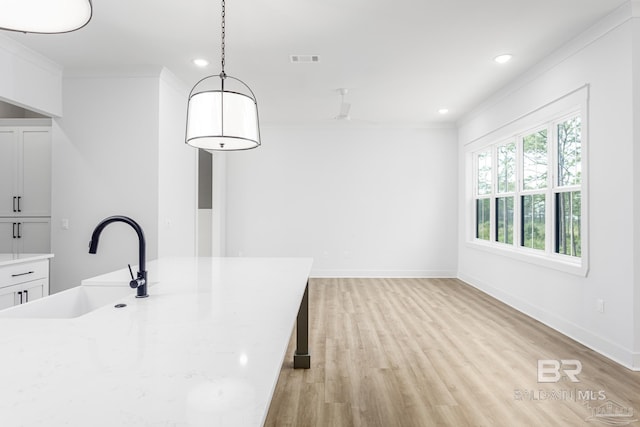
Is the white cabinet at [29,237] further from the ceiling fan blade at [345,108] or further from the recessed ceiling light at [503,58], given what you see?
the recessed ceiling light at [503,58]

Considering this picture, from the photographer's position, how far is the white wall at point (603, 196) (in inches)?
113

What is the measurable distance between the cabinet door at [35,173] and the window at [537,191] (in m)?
5.37

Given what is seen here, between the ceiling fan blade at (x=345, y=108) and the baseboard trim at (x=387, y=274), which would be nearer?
the ceiling fan blade at (x=345, y=108)

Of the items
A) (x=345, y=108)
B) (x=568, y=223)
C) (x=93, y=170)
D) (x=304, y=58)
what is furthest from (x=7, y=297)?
(x=568, y=223)

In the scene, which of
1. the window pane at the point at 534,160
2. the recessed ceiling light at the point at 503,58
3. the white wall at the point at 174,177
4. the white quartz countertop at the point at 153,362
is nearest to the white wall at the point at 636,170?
the recessed ceiling light at the point at 503,58

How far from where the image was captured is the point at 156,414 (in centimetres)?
70

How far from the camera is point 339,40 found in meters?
3.44

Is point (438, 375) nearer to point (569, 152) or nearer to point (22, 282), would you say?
point (569, 152)

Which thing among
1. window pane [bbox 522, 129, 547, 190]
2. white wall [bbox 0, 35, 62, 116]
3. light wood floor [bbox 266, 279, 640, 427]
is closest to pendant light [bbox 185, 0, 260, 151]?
light wood floor [bbox 266, 279, 640, 427]

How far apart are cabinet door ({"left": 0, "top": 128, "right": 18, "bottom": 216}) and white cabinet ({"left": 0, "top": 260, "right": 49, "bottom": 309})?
4.18 feet

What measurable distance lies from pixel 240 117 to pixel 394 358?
2.20m

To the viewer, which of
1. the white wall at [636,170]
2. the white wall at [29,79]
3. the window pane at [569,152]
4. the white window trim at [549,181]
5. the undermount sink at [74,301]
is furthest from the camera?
the window pane at [569,152]

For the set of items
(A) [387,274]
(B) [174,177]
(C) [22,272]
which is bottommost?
(A) [387,274]

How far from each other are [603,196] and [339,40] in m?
2.58
